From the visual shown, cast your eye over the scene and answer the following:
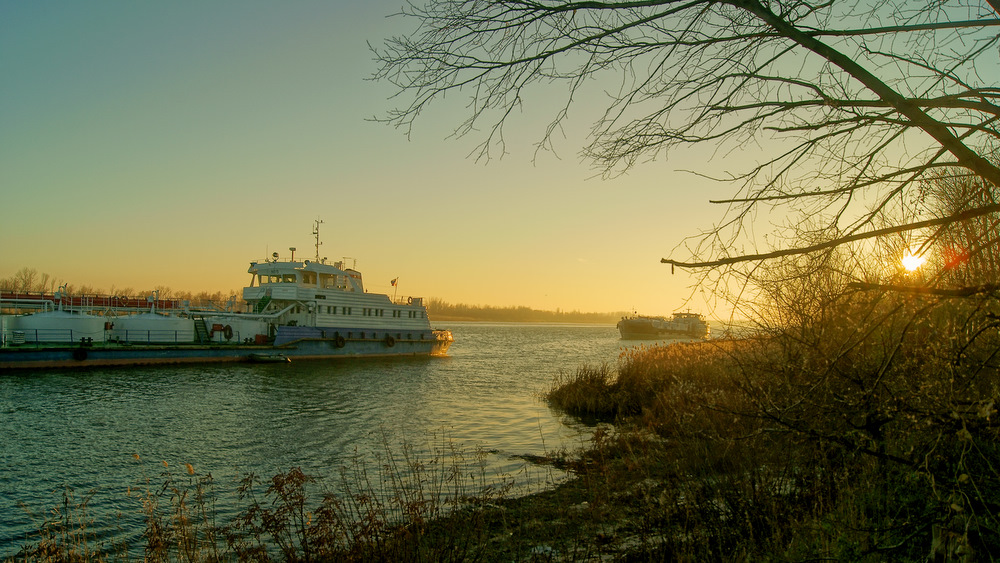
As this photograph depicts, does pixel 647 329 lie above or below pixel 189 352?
below

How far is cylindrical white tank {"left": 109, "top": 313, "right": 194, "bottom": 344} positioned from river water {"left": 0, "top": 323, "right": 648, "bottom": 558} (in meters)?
4.90

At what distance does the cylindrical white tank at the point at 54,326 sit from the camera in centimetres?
3156

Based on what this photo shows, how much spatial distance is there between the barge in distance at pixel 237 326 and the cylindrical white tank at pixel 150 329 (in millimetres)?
53

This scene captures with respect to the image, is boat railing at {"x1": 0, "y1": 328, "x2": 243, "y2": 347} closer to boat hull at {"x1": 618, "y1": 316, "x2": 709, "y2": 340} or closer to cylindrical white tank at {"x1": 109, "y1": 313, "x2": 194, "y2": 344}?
cylindrical white tank at {"x1": 109, "y1": 313, "x2": 194, "y2": 344}

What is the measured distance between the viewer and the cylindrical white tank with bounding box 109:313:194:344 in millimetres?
34250

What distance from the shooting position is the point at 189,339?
35938mm

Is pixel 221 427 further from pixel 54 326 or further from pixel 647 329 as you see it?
pixel 647 329

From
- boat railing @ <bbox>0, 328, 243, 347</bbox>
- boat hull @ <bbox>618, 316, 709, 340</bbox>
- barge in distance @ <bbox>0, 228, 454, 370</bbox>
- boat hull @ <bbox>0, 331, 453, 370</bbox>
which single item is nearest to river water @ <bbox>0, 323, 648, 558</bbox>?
boat hull @ <bbox>0, 331, 453, 370</bbox>

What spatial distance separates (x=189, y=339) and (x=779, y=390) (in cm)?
3734

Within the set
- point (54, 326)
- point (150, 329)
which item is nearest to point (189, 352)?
point (150, 329)

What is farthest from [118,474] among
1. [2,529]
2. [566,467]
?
[566,467]

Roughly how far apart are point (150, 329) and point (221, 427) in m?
22.6

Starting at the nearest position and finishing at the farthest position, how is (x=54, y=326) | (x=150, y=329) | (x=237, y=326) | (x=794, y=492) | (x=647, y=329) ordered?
(x=794, y=492), (x=54, y=326), (x=150, y=329), (x=237, y=326), (x=647, y=329)

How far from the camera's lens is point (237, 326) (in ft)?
125
